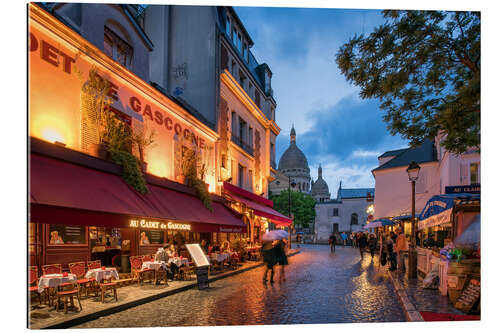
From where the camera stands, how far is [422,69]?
7164mm

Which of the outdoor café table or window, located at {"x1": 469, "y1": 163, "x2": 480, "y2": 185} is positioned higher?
window, located at {"x1": 469, "y1": 163, "x2": 480, "y2": 185}

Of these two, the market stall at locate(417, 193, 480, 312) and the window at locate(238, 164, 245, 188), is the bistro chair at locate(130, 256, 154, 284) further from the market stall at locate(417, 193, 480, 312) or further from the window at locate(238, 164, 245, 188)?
the window at locate(238, 164, 245, 188)

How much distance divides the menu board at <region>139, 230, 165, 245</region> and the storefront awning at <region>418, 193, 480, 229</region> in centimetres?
943

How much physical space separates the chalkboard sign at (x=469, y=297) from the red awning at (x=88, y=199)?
686 cm

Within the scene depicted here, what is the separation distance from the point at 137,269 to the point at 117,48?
6951 mm

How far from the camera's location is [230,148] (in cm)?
2066

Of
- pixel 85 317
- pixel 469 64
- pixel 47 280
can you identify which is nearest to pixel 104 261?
pixel 47 280

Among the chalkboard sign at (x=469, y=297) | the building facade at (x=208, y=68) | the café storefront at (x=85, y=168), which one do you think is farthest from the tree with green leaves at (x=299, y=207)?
the chalkboard sign at (x=469, y=297)

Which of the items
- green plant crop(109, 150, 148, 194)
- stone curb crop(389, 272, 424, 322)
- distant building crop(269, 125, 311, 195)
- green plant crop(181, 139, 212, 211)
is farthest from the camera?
distant building crop(269, 125, 311, 195)

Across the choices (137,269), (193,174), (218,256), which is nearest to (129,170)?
(137,269)

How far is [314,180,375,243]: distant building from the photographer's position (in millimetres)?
74625

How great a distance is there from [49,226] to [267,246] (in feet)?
20.7

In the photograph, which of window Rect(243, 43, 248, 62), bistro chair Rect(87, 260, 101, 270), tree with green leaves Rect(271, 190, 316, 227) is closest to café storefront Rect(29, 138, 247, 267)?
bistro chair Rect(87, 260, 101, 270)
